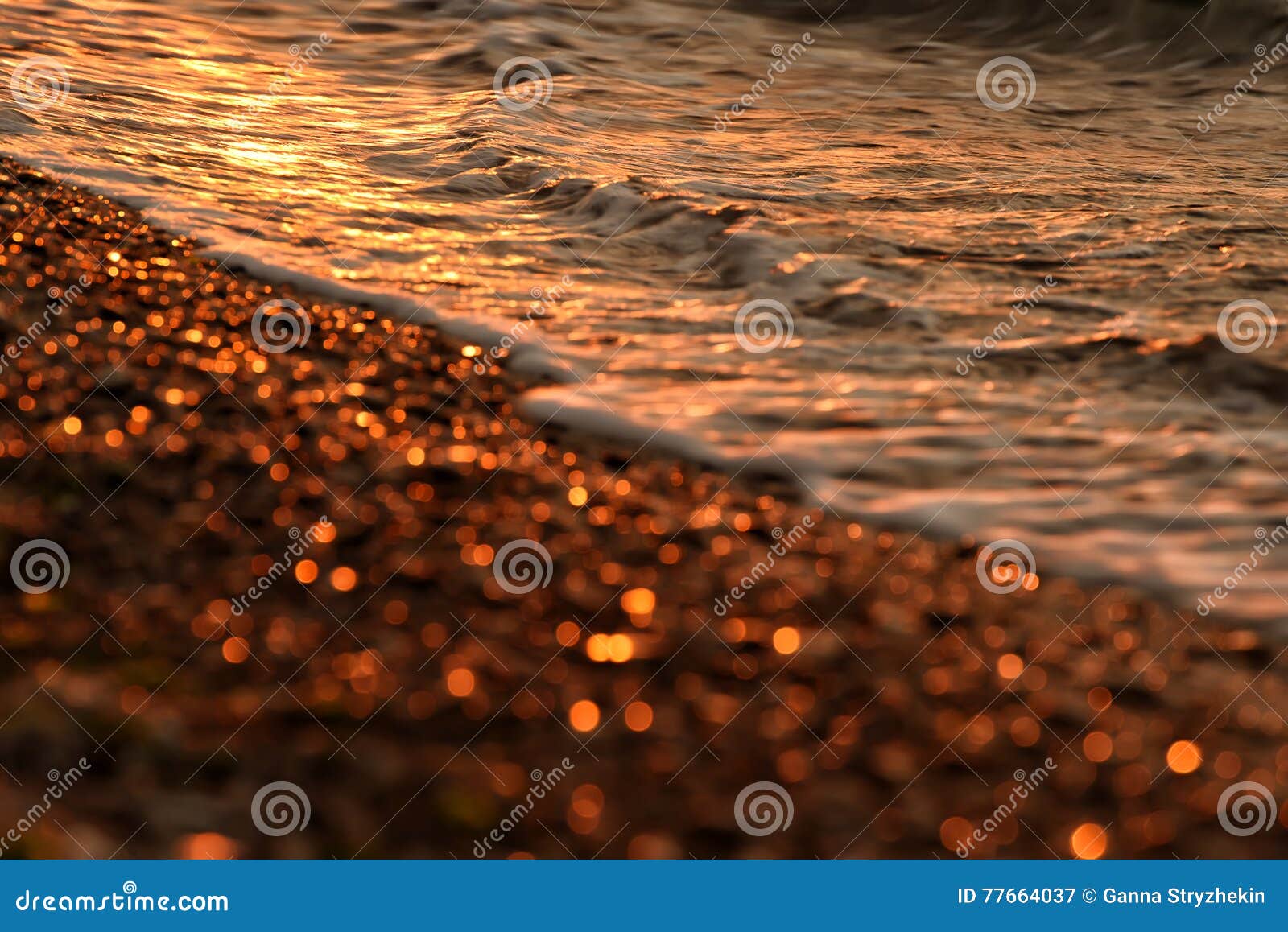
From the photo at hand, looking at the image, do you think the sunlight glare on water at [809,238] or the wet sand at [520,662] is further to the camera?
the sunlight glare on water at [809,238]

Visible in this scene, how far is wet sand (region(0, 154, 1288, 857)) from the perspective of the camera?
2053 millimetres

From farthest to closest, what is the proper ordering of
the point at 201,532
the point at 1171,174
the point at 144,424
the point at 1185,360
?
the point at 1171,174 → the point at 1185,360 → the point at 144,424 → the point at 201,532

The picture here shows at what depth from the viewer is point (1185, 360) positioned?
4367 millimetres

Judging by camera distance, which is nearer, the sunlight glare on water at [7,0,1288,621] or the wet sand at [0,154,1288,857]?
the wet sand at [0,154,1288,857]

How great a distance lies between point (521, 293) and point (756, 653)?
7.66 ft

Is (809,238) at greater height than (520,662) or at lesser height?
lesser

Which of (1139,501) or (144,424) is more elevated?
(144,424)

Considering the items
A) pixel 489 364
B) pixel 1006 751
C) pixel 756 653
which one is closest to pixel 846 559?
pixel 756 653

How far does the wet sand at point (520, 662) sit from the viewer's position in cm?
205

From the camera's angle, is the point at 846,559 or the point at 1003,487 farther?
the point at 1003,487

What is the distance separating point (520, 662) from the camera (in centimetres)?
237

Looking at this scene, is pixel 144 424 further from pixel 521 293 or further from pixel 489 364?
pixel 521 293

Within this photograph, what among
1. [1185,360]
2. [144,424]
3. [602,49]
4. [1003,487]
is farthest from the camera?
[602,49]

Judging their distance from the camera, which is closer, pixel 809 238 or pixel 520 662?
pixel 520 662
